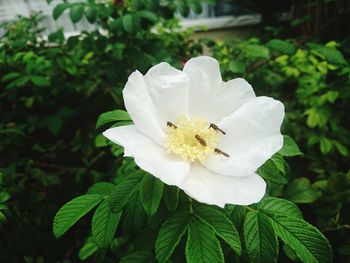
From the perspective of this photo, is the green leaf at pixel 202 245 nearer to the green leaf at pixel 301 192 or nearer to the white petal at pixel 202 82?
the white petal at pixel 202 82

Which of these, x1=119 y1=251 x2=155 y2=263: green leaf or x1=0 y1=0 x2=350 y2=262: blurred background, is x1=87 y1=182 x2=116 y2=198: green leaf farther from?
x1=0 y1=0 x2=350 y2=262: blurred background

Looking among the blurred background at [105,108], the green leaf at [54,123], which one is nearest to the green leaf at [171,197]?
the blurred background at [105,108]

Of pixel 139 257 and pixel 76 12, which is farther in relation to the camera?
pixel 76 12

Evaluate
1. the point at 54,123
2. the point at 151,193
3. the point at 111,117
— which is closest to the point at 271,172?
the point at 151,193

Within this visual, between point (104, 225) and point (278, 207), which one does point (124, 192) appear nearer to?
point (104, 225)

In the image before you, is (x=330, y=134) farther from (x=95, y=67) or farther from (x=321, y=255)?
(x=95, y=67)

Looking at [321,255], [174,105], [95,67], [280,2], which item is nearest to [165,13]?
[95,67]
